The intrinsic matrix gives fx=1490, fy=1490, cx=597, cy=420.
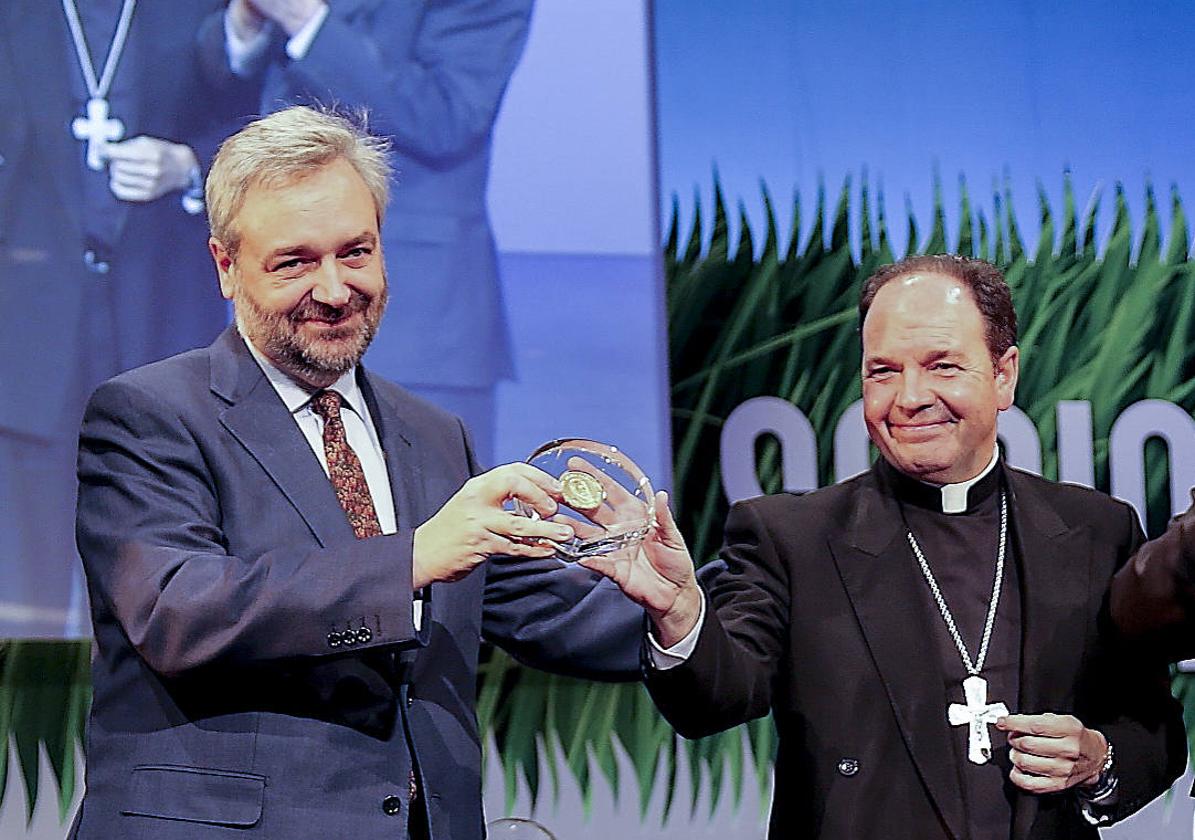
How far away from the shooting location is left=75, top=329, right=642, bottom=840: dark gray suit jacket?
1.86 meters

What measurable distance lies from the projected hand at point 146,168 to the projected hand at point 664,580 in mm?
2132

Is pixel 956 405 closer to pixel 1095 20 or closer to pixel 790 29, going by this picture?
pixel 790 29

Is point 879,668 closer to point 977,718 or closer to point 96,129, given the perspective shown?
point 977,718

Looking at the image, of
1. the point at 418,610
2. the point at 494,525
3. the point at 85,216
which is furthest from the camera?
the point at 85,216

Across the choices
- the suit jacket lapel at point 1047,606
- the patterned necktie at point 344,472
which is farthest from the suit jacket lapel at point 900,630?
the patterned necktie at point 344,472

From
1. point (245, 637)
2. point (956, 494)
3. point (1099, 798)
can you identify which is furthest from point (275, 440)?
point (1099, 798)

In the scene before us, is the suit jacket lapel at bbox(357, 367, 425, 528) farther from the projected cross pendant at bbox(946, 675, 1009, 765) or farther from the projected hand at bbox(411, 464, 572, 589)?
the projected cross pendant at bbox(946, 675, 1009, 765)

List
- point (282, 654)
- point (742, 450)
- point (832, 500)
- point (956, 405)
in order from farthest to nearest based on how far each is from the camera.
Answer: point (742, 450) < point (832, 500) < point (956, 405) < point (282, 654)

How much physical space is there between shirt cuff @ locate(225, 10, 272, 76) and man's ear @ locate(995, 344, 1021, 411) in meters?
2.17

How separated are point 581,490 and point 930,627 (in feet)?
2.23

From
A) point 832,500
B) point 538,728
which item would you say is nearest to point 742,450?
point 538,728

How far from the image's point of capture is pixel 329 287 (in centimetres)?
209

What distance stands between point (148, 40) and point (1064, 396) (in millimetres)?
2574

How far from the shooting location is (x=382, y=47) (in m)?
3.73
